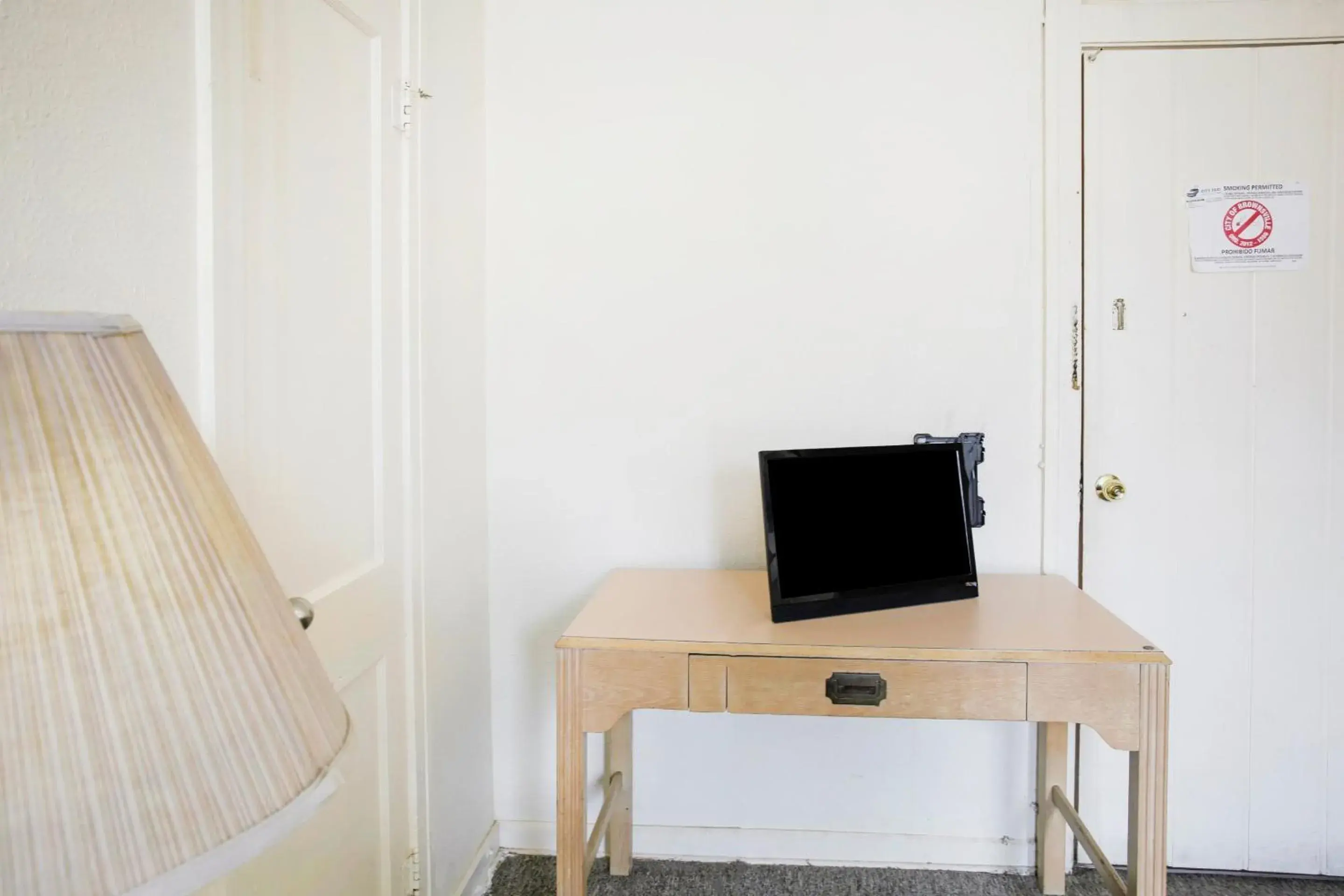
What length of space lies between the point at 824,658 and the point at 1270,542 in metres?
1.22

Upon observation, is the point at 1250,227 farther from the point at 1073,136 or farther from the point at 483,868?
the point at 483,868

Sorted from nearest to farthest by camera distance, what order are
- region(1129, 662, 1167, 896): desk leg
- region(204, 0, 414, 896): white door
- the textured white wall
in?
1. the textured white wall
2. region(204, 0, 414, 896): white door
3. region(1129, 662, 1167, 896): desk leg

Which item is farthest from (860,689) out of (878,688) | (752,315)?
(752,315)

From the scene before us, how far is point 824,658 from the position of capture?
4.17ft

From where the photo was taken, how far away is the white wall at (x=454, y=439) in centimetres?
152

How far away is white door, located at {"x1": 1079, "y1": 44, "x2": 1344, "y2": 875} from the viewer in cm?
172

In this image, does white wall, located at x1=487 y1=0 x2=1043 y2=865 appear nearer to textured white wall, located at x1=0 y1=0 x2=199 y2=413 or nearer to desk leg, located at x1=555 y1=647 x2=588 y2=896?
desk leg, located at x1=555 y1=647 x2=588 y2=896

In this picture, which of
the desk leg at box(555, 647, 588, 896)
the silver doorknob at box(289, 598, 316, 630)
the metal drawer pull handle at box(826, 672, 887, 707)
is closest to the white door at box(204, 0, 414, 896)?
the silver doorknob at box(289, 598, 316, 630)

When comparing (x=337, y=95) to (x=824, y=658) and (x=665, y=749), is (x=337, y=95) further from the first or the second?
(x=665, y=749)

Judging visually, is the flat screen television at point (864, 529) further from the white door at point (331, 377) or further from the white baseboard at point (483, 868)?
the white baseboard at point (483, 868)

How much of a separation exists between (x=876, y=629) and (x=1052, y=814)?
781 millimetres

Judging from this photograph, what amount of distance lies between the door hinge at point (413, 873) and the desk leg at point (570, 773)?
0.33m

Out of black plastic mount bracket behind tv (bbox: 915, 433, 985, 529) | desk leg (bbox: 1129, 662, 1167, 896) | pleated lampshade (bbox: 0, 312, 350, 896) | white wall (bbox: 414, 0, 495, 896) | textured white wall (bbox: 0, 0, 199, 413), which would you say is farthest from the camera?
black plastic mount bracket behind tv (bbox: 915, 433, 985, 529)

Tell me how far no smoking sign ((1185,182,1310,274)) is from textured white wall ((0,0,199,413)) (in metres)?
1.97
